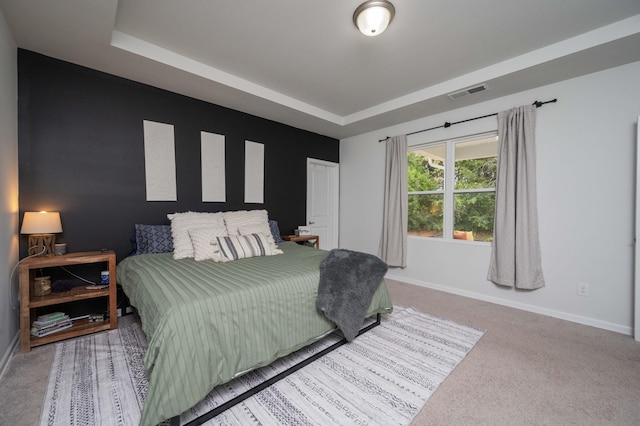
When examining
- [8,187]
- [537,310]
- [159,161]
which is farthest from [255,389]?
[537,310]

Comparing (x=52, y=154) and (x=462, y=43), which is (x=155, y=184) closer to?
(x=52, y=154)

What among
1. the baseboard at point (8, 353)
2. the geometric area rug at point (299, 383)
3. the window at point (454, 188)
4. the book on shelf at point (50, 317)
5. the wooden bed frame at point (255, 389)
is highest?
the window at point (454, 188)

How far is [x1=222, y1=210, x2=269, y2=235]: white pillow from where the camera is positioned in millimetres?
3056

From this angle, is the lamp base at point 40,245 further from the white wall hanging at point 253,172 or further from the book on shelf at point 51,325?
the white wall hanging at point 253,172

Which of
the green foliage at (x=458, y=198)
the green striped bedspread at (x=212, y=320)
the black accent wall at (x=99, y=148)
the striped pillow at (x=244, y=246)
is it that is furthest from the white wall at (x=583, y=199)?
the black accent wall at (x=99, y=148)

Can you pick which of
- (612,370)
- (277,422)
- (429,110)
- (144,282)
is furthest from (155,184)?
(612,370)

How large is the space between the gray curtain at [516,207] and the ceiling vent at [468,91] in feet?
1.43

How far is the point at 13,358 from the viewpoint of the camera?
6.21ft

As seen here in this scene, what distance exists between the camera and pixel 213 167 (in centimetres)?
340

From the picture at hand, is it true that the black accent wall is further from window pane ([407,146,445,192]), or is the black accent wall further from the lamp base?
window pane ([407,146,445,192])

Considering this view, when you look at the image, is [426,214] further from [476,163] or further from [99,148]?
[99,148]

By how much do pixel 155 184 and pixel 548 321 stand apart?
442 cm

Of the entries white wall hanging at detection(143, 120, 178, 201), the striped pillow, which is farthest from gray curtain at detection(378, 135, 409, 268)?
white wall hanging at detection(143, 120, 178, 201)

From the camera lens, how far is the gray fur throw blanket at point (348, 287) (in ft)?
6.37
